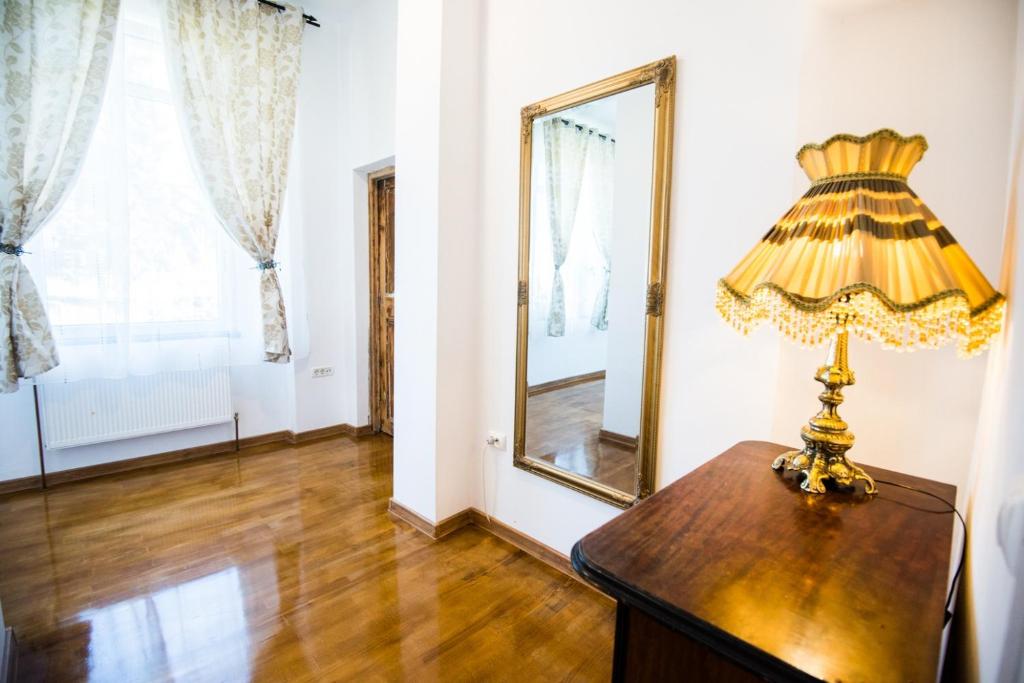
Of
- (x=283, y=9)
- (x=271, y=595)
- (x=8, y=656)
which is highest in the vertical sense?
(x=283, y=9)

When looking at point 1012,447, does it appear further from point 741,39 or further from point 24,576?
point 24,576

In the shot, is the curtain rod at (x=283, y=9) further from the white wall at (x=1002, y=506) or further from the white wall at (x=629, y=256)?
the white wall at (x=1002, y=506)

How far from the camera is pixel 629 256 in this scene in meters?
1.81

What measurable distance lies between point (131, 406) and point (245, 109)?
222 centimetres

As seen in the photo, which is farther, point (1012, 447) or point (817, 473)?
point (817, 473)

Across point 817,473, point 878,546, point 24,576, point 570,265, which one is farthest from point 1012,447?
point 24,576

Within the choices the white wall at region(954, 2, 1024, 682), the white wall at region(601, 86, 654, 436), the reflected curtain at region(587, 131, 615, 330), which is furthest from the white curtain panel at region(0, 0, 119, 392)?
the white wall at region(954, 2, 1024, 682)

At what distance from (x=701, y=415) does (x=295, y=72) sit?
3724 millimetres

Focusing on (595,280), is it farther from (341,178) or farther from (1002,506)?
(341,178)

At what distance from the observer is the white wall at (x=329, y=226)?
339 cm

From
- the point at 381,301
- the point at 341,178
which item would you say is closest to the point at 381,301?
the point at 381,301

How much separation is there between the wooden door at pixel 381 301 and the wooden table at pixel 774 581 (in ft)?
10.8

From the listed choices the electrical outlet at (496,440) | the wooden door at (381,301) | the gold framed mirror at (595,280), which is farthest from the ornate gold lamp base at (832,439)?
the wooden door at (381,301)

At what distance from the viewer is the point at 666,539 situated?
807mm
